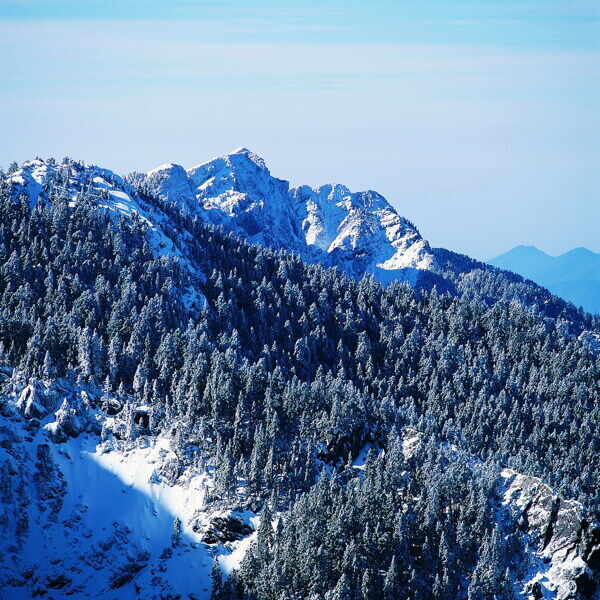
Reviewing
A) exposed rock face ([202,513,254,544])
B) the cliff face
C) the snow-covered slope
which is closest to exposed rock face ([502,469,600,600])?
the cliff face

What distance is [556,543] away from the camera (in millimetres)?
155375

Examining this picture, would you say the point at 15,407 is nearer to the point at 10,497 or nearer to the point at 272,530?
the point at 10,497

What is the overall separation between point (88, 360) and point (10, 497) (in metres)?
40.4

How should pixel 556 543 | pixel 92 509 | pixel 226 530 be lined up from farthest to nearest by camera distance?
pixel 92 509
pixel 556 543
pixel 226 530

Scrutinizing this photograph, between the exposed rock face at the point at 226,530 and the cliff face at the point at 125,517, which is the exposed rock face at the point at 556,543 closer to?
the cliff face at the point at 125,517

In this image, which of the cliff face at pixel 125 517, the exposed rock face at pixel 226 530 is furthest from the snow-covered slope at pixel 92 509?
the exposed rock face at pixel 226 530

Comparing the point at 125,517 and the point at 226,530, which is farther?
the point at 125,517

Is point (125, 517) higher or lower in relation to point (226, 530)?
lower

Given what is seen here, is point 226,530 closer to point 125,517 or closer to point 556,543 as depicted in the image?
point 125,517

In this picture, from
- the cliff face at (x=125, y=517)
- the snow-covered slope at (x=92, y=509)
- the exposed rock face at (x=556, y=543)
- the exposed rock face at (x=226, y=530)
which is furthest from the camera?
the exposed rock face at (x=226, y=530)

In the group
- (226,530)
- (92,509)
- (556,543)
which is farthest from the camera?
(92,509)

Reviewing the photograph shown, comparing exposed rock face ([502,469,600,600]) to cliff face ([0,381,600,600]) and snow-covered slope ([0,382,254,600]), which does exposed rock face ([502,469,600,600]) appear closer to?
cliff face ([0,381,600,600])

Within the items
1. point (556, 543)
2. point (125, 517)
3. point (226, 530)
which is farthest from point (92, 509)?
point (556, 543)

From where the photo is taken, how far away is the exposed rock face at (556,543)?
150125 millimetres
